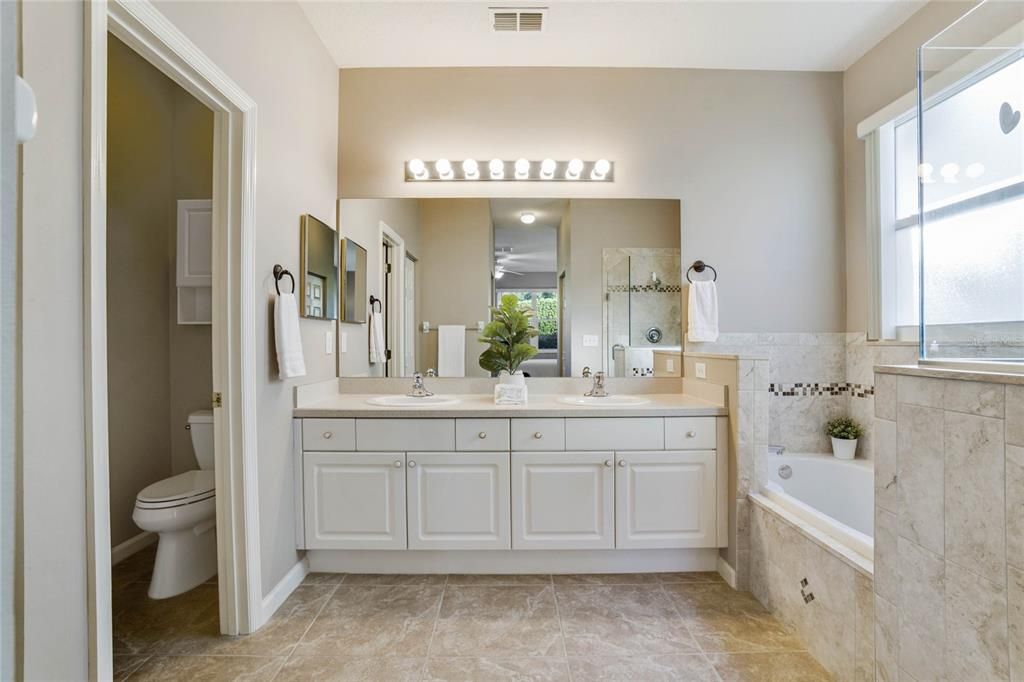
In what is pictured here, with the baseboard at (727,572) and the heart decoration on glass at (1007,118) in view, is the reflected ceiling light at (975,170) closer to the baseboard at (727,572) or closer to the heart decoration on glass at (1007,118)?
the heart decoration on glass at (1007,118)

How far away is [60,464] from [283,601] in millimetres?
1286

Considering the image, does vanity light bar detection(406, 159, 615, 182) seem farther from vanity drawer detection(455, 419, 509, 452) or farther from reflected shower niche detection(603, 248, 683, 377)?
vanity drawer detection(455, 419, 509, 452)

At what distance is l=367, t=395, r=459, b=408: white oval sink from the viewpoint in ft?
7.20

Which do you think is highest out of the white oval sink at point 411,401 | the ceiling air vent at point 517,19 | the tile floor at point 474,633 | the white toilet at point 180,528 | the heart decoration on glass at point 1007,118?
the ceiling air vent at point 517,19

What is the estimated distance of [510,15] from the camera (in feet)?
7.09

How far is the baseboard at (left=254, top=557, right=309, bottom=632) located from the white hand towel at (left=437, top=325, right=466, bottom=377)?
1.14 m

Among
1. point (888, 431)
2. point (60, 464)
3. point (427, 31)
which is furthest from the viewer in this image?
point (427, 31)

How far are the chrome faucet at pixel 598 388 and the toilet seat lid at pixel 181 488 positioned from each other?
1.87 metres

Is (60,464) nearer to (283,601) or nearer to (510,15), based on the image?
(283,601)

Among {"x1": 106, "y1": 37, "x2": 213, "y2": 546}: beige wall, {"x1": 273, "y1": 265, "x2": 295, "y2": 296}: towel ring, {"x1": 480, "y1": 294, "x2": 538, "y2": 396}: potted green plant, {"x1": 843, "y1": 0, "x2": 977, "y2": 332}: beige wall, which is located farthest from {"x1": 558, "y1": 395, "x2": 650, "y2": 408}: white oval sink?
{"x1": 106, "y1": 37, "x2": 213, "y2": 546}: beige wall

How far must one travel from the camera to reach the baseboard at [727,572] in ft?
6.77

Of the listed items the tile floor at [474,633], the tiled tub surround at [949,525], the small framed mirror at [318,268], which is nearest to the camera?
the tiled tub surround at [949,525]

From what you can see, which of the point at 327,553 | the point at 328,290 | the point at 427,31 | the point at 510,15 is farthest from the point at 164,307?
the point at 510,15

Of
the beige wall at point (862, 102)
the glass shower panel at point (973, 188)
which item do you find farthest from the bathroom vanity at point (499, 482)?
the beige wall at point (862, 102)
